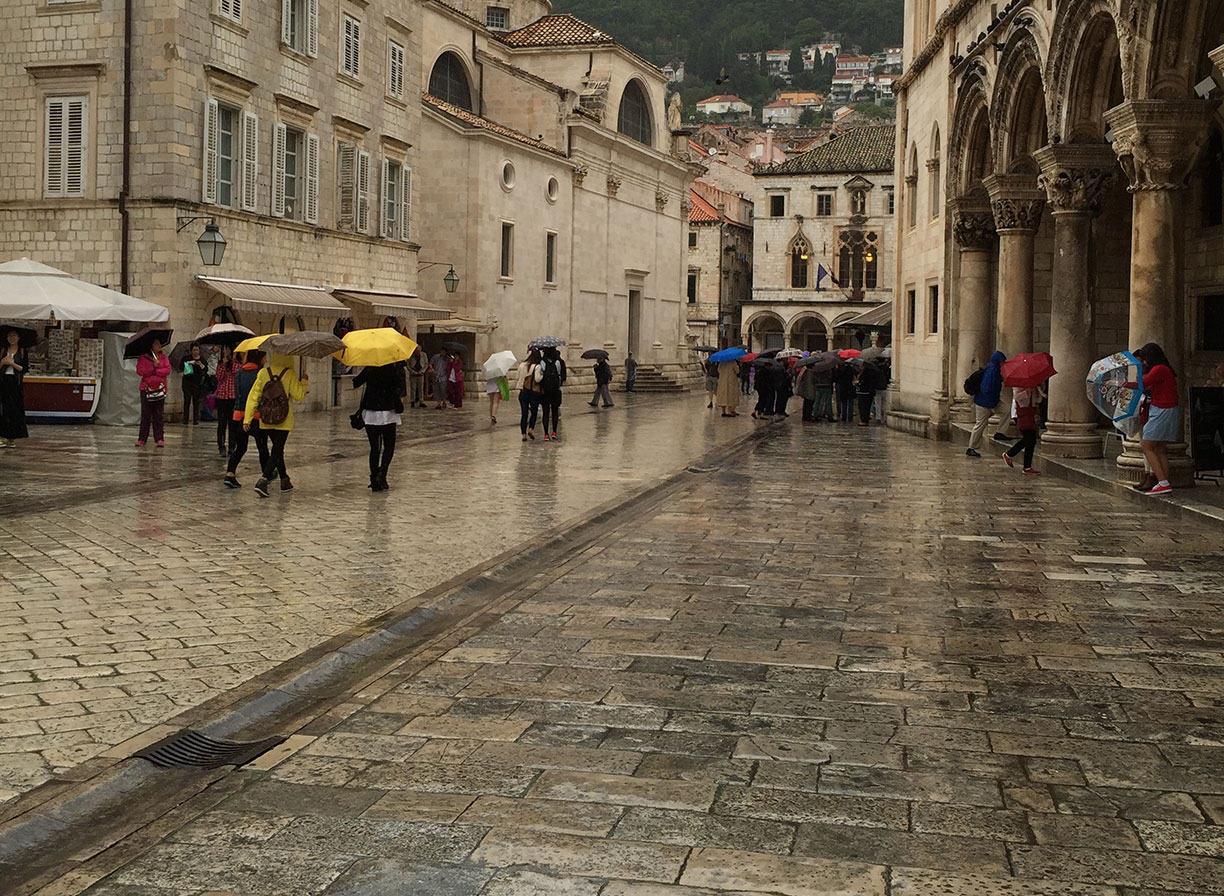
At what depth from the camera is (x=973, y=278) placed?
2523 cm

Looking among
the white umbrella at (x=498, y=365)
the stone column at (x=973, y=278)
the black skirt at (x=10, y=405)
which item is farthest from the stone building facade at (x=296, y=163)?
the stone column at (x=973, y=278)

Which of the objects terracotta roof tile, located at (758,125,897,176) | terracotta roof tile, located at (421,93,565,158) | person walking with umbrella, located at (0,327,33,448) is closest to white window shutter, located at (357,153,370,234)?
terracotta roof tile, located at (421,93,565,158)

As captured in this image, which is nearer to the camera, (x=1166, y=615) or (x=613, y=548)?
(x=1166, y=615)

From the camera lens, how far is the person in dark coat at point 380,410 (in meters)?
15.2

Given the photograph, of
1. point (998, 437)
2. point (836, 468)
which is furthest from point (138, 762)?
point (998, 437)

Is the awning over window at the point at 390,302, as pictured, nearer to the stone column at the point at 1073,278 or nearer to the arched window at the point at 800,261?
the stone column at the point at 1073,278

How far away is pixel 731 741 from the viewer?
5875 mm

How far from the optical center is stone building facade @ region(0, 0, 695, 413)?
2603 centimetres

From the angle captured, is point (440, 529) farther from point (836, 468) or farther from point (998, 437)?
→ point (998, 437)

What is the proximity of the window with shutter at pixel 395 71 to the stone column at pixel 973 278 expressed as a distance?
16.2 meters

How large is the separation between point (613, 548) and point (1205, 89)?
10.4 m

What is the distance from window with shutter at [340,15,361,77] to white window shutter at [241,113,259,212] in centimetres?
461

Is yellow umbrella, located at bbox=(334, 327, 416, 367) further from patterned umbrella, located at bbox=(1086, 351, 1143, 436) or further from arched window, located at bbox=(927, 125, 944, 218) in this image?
arched window, located at bbox=(927, 125, 944, 218)

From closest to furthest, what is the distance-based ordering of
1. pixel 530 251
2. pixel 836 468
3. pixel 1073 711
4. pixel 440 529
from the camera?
1. pixel 1073 711
2. pixel 440 529
3. pixel 836 468
4. pixel 530 251
